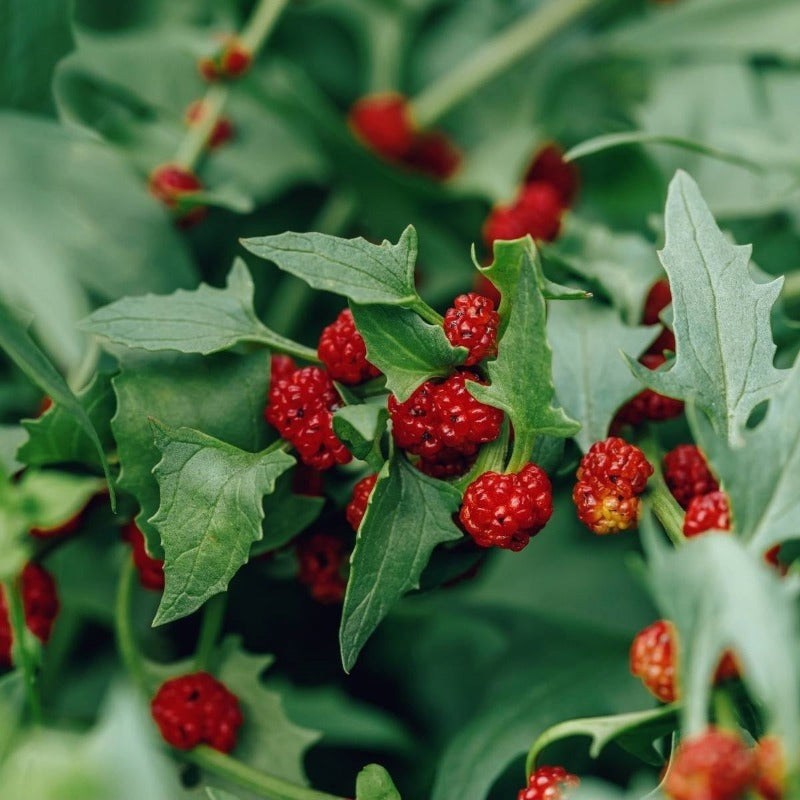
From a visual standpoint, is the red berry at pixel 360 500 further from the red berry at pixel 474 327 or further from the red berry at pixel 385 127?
the red berry at pixel 385 127

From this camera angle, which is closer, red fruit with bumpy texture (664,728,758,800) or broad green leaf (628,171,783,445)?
red fruit with bumpy texture (664,728,758,800)

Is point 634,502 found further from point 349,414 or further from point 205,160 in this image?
point 205,160

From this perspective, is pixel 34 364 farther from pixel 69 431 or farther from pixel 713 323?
pixel 713 323

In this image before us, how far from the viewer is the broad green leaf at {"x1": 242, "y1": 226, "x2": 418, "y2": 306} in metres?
0.43

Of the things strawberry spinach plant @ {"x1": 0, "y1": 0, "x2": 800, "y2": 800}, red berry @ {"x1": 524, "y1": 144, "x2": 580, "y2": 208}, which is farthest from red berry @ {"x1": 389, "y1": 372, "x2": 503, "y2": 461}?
red berry @ {"x1": 524, "y1": 144, "x2": 580, "y2": 208}

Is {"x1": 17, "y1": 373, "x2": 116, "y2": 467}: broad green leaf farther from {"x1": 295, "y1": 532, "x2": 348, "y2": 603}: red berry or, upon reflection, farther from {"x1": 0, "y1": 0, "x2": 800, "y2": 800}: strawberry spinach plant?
{"x1": 295, "y1": 532, "x2": 348, "y2": 603}: red berry

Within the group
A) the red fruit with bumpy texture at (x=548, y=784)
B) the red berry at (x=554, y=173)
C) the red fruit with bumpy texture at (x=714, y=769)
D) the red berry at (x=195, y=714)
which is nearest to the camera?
the red fruit with bumpy texture at (x=714, y=769)

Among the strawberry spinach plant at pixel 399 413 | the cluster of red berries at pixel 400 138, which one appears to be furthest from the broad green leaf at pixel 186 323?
the cluster of red berries at pixel 400 138

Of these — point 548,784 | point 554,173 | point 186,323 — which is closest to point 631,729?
point 548,784

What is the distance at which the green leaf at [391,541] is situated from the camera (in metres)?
0.43

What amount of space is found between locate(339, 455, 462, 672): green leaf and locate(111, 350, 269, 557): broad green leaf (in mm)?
84

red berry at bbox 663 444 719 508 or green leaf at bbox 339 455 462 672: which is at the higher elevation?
red berry at bbox 663 444 719 508

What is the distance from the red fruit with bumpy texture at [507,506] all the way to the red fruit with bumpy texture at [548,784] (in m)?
0.09

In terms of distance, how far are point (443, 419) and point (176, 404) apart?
5.3 inches
